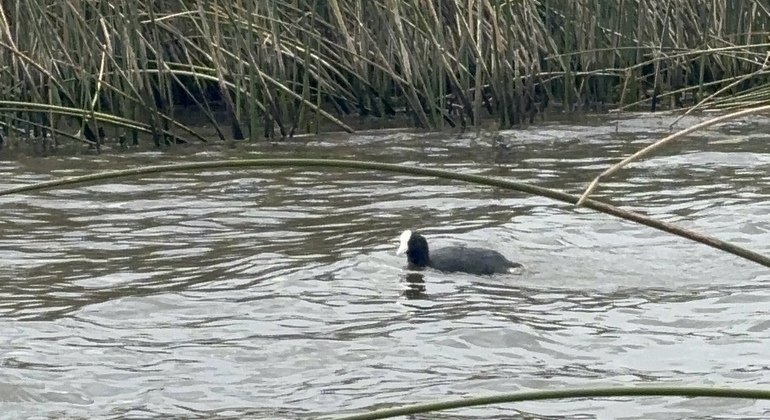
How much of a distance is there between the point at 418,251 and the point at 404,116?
5043 mm

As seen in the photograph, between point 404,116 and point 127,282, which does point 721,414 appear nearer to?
point 127,282

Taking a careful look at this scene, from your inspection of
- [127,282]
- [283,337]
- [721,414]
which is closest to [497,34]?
[127,282]

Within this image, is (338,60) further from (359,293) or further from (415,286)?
(359,293)

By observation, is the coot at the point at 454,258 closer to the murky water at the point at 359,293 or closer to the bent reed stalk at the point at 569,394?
the murky water at the point at 359,293

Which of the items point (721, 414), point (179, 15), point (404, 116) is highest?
point (179, 15)

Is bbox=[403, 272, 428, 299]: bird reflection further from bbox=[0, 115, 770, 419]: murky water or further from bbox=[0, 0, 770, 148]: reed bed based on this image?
bbox=[0, 0, 770, 148]: reed bed

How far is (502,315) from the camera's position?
5.05m

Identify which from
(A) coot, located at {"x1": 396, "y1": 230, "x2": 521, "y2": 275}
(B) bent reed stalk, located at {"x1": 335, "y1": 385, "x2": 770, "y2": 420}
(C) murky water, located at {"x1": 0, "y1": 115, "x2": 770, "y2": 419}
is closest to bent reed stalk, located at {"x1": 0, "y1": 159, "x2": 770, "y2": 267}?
(B) bent reed stalk, located at {"x1": 335, "y1": 385, "x2": 770, "y2": 420}

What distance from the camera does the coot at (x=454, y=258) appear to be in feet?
19.3

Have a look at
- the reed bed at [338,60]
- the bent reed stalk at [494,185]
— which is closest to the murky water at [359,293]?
the reed bed at [338,60]

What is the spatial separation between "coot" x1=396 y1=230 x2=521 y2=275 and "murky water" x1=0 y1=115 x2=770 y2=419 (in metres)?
0.05

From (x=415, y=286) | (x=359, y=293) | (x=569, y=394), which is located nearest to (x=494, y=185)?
(x=569, y=394)

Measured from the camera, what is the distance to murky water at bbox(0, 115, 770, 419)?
4074mm

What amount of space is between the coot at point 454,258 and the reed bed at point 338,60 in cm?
317
